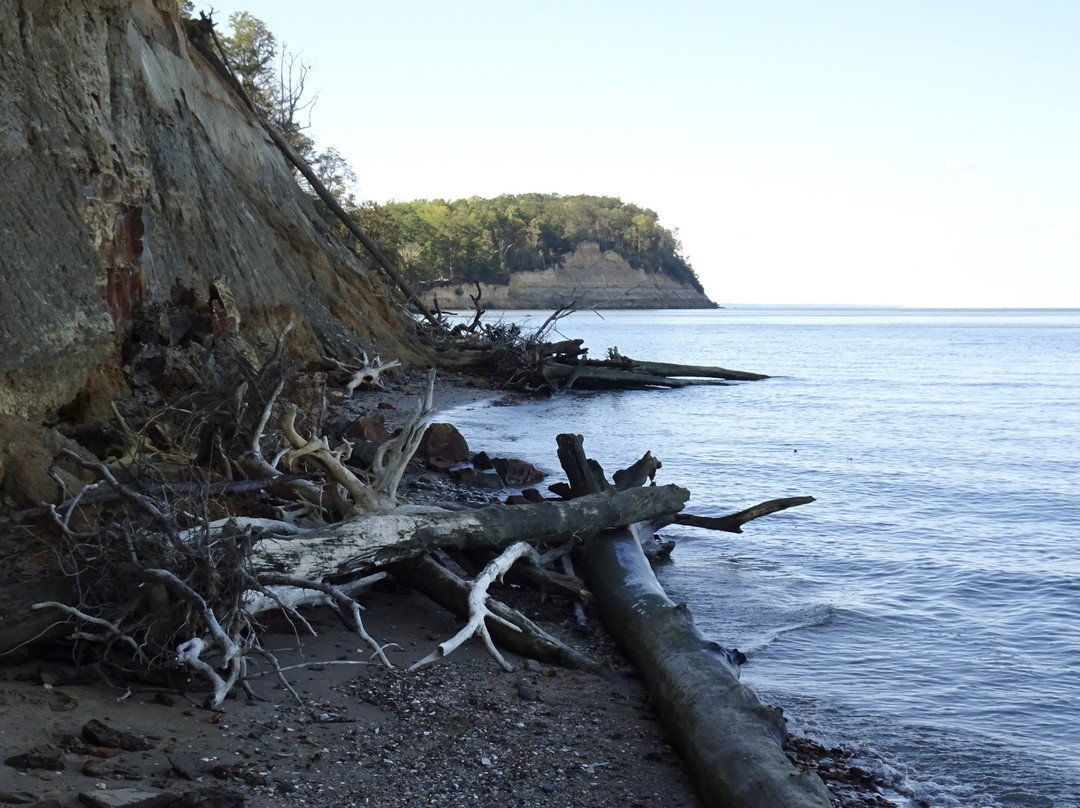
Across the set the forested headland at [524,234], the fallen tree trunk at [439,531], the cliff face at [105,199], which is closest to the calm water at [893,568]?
the fallen tree trunk at [439,531]

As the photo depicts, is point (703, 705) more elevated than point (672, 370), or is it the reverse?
point (672, 370)

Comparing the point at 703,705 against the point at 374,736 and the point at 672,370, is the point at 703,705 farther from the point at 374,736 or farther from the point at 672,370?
the point at 672,370

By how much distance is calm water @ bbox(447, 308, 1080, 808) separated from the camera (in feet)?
18.6

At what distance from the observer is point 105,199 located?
9.13 m

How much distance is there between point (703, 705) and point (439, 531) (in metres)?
2.24

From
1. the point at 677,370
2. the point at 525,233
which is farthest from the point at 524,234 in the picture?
the point at 677,370

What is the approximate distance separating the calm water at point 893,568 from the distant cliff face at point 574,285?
69882 mm

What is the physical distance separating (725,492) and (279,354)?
750 cm

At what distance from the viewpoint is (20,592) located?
4.77 metres

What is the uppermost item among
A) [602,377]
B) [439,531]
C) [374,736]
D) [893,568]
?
[439,531]

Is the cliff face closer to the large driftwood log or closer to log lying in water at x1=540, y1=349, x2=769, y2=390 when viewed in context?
the large driftwood log

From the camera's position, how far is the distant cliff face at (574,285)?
100944 mm

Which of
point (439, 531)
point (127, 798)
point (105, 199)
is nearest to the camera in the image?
point (127, 798)

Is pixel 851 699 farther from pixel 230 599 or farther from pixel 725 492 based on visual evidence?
pixel 725 492
